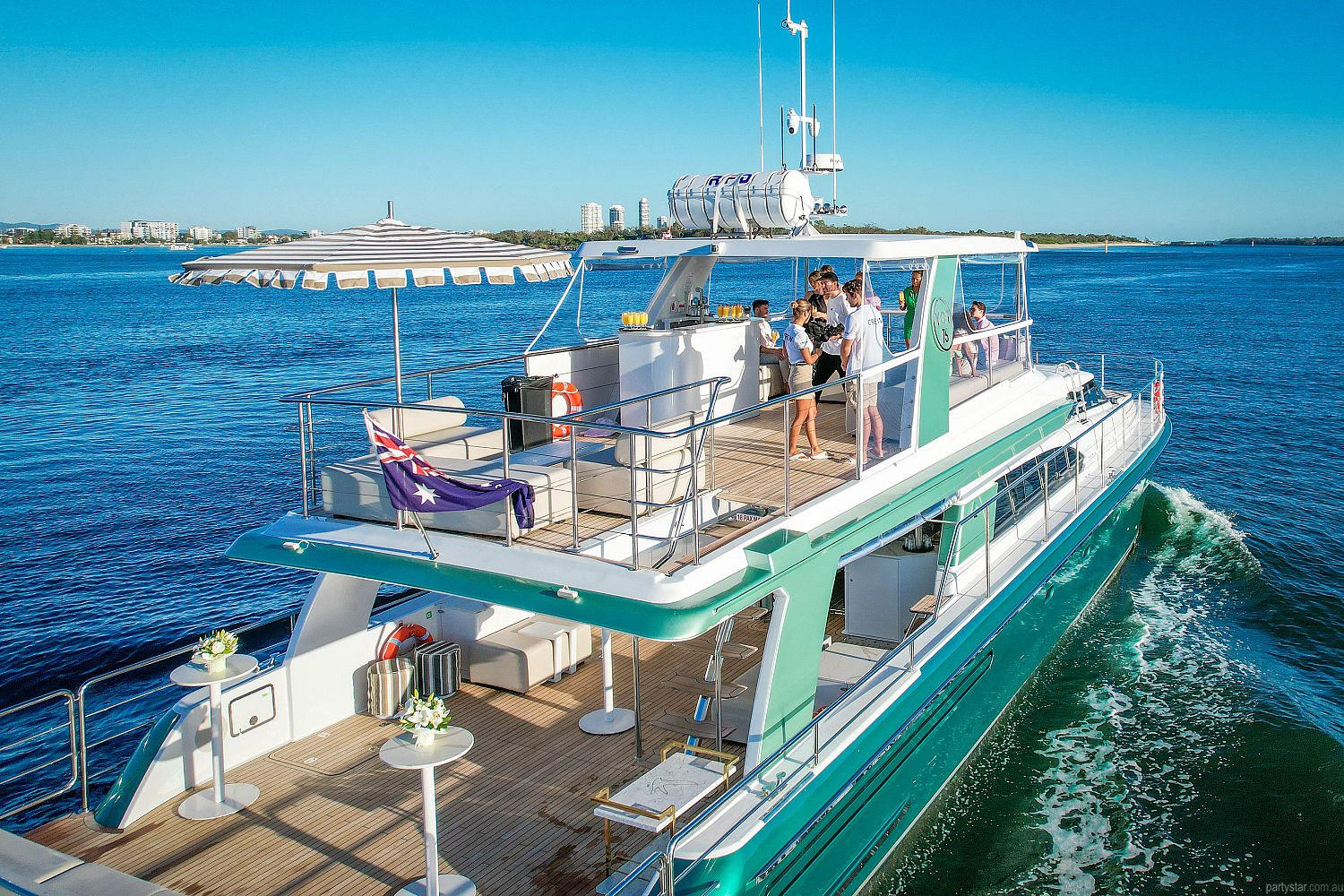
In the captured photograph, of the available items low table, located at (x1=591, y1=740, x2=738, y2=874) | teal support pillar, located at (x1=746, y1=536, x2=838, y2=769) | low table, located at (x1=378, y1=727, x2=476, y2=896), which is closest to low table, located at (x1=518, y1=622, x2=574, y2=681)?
low table, located at (x1=591, y1=740, x2=738, y2=874)

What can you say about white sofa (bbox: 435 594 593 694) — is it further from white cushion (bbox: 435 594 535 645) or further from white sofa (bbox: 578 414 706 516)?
white sofa (bbox: 578 414 706 516)

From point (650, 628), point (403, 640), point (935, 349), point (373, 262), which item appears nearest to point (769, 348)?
point (935, 349)

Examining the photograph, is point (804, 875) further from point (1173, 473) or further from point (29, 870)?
point (1173, 473)

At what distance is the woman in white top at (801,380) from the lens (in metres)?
8.39

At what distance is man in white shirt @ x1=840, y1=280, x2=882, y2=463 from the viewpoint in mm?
8398

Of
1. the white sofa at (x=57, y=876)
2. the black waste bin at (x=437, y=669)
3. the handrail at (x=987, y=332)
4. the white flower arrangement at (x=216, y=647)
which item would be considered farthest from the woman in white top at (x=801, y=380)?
the white sofa at (x=57, y=876)

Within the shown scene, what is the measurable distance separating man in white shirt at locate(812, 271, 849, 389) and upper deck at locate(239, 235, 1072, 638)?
0.42 m

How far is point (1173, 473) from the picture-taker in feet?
74.0

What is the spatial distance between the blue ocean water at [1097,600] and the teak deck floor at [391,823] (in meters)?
2.90

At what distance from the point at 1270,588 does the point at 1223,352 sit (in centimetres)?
2857

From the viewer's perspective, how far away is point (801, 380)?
9.05 m

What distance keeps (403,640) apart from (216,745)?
1.93 metres

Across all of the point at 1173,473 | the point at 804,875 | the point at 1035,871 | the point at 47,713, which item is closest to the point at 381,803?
the point at 804,875

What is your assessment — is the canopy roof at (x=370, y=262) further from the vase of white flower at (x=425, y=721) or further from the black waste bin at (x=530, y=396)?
the vase of white flower at (x=425, y=721)
